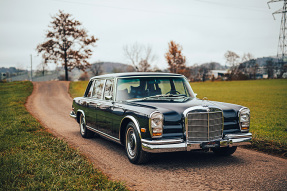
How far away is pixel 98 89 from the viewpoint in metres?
7.18

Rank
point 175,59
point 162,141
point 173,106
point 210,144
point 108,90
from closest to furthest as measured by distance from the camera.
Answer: point 162,141
point 210,144
point 173,106
point 108,90
point 175,59

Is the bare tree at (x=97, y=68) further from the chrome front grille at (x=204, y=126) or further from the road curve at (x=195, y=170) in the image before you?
the chrome front grille at (x=204, y=126)

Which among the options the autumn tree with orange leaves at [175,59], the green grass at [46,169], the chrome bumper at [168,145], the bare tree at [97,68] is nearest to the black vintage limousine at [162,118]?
the chrome bumper at [168,145]

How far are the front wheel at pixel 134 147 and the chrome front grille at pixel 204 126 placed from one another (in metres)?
0.89

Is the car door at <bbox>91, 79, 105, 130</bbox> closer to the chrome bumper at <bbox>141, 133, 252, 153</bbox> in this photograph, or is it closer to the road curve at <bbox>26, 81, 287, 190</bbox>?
the road curve at <bbox>26, 81, 287, 190</bbox>

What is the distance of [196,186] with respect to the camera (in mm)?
3904

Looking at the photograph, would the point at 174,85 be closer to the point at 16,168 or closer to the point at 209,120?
the point at 209,120

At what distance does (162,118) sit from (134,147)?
0.96 m

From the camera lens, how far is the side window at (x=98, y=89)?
6958 mm

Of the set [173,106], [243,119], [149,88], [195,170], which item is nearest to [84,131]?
[149,88]

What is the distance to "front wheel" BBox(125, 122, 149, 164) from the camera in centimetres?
486

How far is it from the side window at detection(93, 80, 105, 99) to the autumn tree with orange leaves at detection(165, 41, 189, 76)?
2183 inches

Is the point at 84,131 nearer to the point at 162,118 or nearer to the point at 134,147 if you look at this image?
the point at 134,147

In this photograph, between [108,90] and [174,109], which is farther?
[108,90]
